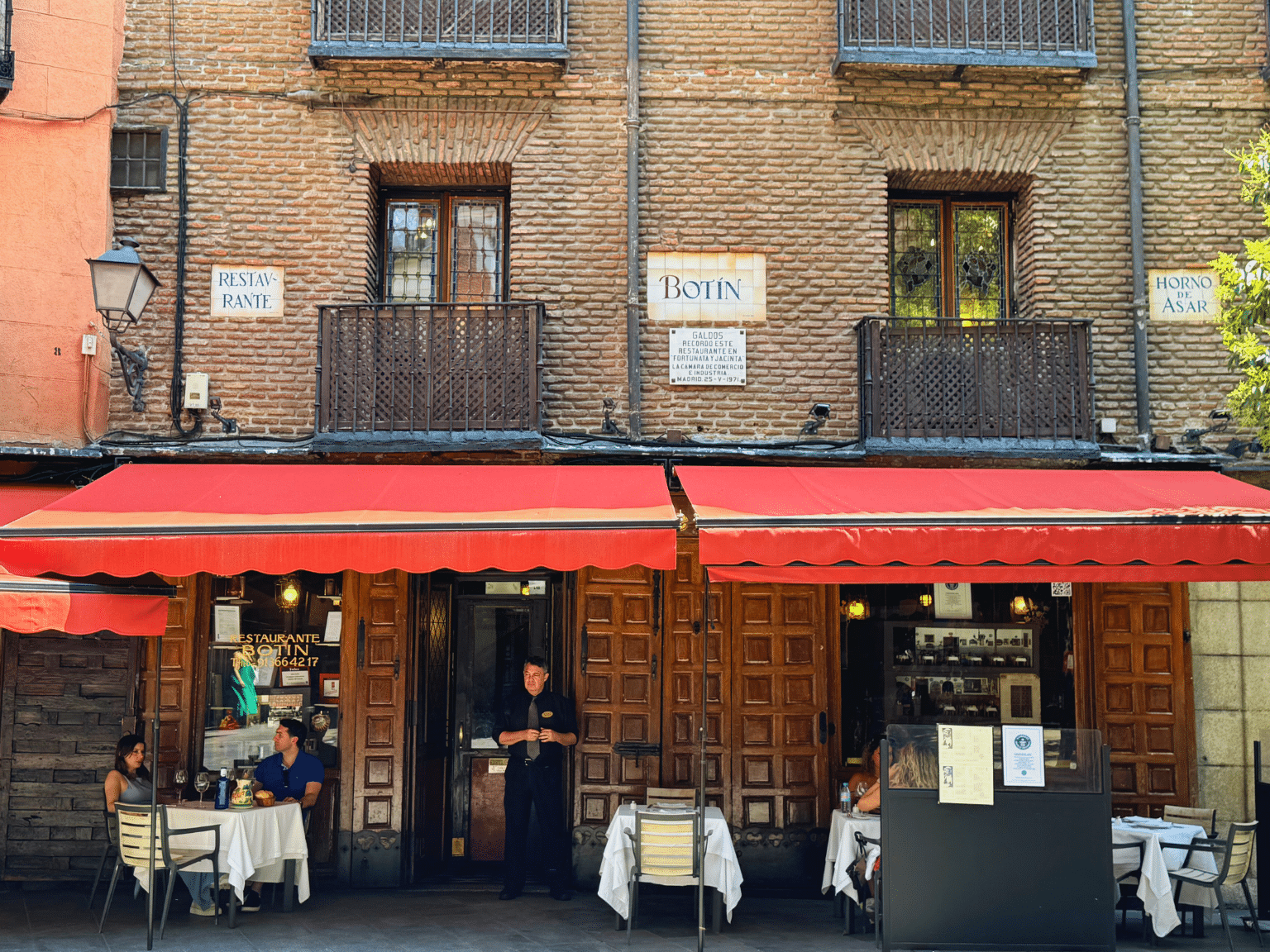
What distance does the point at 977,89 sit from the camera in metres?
9.98

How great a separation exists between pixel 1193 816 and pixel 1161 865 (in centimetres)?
110

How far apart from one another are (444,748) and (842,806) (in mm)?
3554

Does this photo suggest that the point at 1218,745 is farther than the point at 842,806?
Yes

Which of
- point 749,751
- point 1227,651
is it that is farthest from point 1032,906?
point 1227,651

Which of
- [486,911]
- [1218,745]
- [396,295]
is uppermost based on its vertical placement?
[396,295]

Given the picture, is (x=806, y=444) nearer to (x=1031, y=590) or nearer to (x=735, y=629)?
(x=735, y=629)

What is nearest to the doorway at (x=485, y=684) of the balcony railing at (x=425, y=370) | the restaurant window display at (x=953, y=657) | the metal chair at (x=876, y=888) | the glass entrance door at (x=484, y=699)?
the glass entrance door at (x=484, y=699)

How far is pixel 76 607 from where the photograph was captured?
6.98m

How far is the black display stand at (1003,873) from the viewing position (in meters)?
7.01

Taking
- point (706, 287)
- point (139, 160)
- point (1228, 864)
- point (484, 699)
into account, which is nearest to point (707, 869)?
point (484, 699)

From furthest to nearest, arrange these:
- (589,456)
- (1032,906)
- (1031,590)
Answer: (1031,590), (589,456), (1032,906)

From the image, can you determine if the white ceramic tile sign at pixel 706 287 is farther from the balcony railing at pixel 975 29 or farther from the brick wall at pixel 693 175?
the balcony railing at pixel 975 29

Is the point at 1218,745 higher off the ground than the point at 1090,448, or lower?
lower

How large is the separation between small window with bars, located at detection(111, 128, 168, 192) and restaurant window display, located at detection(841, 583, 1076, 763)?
7.15 m
